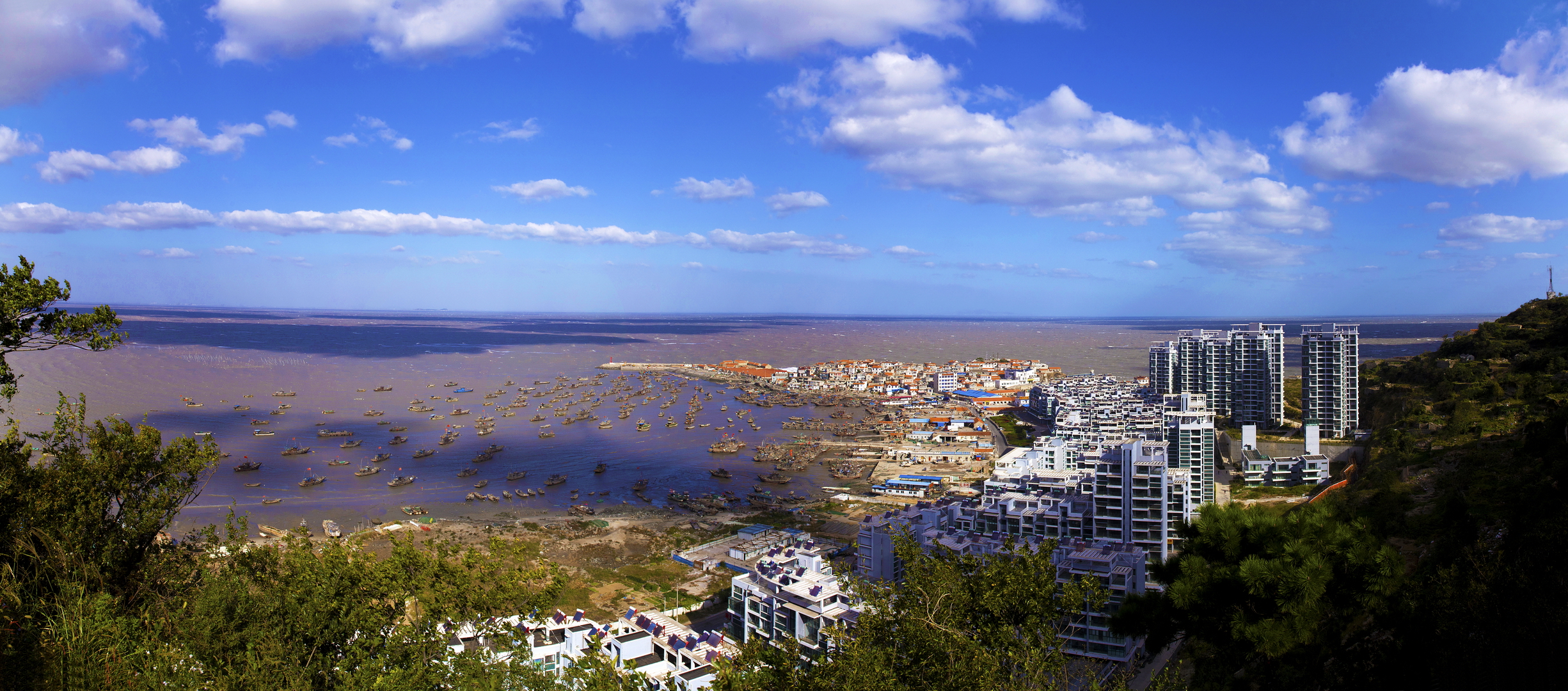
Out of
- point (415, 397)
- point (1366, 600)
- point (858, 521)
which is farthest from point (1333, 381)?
point (415, 397)

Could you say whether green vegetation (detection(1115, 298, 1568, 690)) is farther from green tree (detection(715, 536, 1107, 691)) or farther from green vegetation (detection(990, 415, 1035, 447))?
green vegetation (detection(990, 415, 1035, 447))

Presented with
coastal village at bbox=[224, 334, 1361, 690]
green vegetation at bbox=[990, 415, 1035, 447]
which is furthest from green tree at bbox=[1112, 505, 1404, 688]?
green vegetation at bbox=[990, 415, 1035, 447]

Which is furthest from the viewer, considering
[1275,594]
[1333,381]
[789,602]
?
[1333,381]

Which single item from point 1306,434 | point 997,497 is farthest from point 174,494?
point 1306,434

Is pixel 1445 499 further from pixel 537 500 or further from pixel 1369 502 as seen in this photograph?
pixel 537 500

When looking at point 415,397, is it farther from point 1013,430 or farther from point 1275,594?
point 1275,594

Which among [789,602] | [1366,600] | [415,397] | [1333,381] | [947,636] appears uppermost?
[1333,381]

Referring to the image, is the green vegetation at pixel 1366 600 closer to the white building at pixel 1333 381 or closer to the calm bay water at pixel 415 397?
the calm bay water at pixel 415 397
